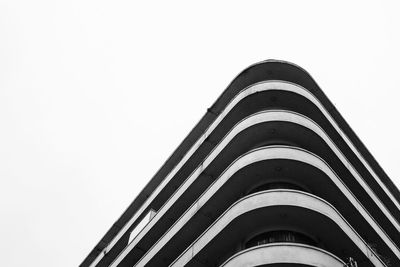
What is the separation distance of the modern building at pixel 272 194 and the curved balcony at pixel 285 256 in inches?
1.6

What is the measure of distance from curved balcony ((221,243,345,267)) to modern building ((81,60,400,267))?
4 centimetres

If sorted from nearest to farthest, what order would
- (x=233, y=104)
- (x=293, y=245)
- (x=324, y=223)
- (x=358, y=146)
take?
(x=293, y=245), (x=324, y=223), (x=233, y=104), (x=358, y=146)

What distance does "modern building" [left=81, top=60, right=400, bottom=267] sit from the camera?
2102 cm

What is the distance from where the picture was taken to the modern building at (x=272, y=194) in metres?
21.0

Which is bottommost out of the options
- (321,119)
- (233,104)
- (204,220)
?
(204,220)

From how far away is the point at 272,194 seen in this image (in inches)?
830

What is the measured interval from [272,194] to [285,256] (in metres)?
3.39

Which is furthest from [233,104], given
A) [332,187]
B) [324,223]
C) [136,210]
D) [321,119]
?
[136,210]

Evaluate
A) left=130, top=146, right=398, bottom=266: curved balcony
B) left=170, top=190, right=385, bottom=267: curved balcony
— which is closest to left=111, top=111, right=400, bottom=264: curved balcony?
left=130, top=146, right=398, bottom=266: curved balcony

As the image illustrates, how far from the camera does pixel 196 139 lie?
1391 inches

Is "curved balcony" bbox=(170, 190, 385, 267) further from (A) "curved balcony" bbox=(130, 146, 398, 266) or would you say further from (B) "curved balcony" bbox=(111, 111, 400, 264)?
(B) "curved balcony" bbox=(111, 111, 400, 264)

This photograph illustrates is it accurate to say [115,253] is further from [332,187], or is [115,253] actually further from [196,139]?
[332,187]

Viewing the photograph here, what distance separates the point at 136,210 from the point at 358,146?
1902 centimetres

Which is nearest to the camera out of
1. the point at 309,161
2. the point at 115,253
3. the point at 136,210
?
the point at 309,161
